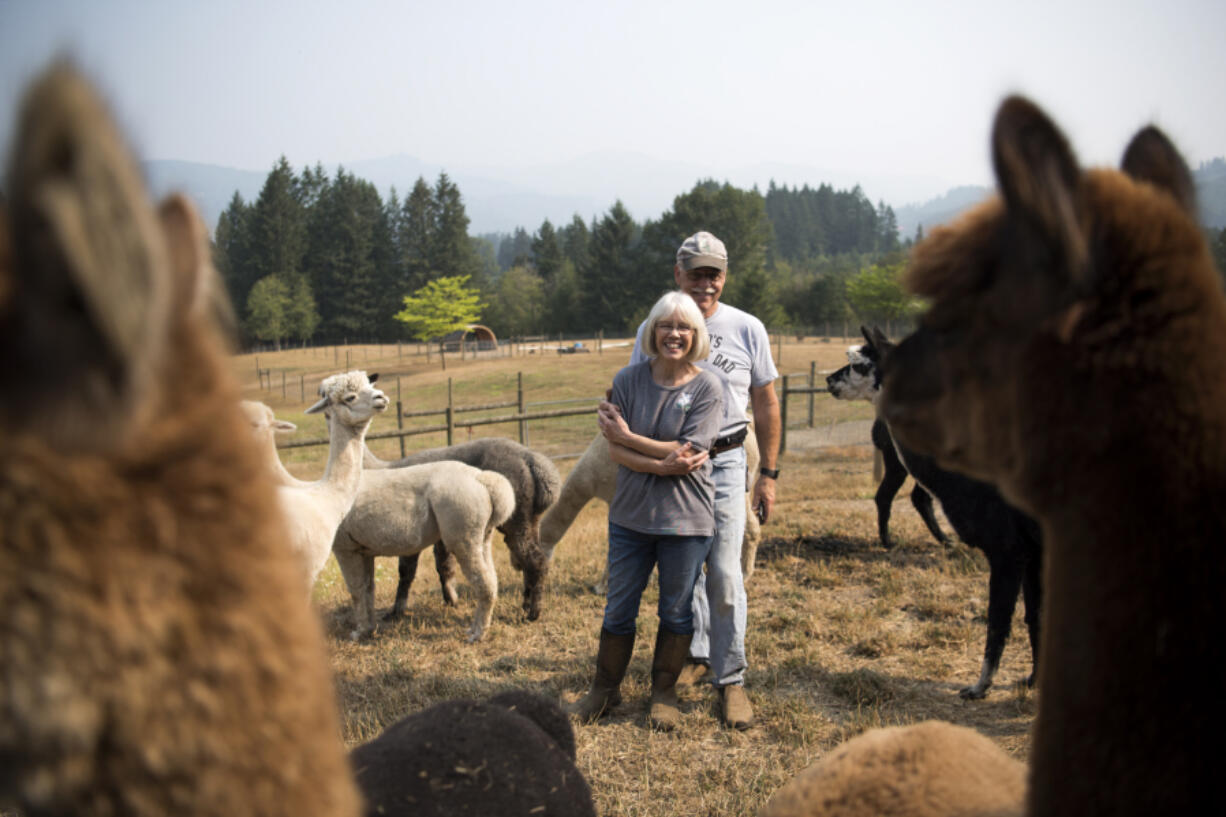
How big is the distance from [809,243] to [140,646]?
511ft

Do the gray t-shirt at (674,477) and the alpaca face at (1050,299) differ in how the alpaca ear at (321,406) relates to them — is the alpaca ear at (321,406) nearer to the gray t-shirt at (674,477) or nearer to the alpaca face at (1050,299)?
the gray t-shirt at (674,477)

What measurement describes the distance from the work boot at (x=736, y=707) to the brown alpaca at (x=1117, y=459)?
3.31m

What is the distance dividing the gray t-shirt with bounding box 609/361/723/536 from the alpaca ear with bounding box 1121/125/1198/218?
2784 millimetres

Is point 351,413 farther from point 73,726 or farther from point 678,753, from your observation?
point 73,726

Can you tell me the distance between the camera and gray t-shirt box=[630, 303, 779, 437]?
4637 millimetres

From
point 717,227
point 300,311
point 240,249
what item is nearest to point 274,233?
point 240,249

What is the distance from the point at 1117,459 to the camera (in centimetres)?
107

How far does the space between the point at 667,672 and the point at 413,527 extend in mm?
2686

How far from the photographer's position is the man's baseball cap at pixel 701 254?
4730 mm

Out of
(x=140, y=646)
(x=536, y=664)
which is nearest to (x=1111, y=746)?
(x=140, y=646)

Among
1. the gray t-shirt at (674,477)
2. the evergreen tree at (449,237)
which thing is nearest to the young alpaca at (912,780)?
the gray t-shirt at (674,477)

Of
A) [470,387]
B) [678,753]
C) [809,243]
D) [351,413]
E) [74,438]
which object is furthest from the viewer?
[809,243]

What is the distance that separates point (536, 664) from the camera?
5.43m

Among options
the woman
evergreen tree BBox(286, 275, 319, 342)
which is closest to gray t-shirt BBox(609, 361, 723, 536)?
the woman
